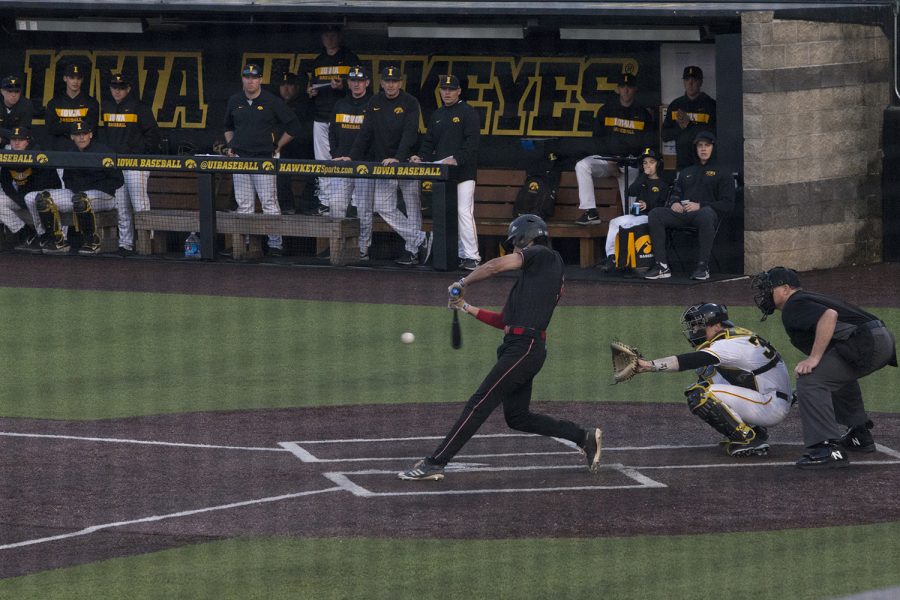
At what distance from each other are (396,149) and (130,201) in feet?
9.91

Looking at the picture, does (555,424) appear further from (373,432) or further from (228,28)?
(228,28)

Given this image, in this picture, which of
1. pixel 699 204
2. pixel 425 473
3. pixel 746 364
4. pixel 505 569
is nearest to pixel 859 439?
pixel 746 364

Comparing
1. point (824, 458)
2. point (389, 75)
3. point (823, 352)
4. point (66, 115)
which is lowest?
point (824, 458)

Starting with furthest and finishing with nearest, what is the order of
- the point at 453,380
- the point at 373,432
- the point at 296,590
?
the point at 453,380, the point at 373,432, the point at 296,590

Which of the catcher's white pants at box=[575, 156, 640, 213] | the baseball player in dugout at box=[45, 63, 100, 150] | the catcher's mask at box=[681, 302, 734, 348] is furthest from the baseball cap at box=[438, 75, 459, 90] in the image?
the catcher's mask at box=[681, 302, 734, 348]

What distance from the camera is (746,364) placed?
9.20 metres

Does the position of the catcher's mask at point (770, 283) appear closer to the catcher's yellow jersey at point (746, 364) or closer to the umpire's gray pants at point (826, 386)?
the catcher's yellow jersey at point (746, 364)

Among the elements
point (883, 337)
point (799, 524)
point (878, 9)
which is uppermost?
point (878, 9)

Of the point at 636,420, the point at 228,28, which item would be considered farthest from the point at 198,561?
the point at 228,28

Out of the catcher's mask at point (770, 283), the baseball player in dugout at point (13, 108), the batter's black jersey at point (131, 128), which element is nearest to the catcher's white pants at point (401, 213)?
the batter's black jersey at point (131, 128)

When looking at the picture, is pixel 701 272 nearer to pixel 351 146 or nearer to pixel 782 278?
pixel 351 146

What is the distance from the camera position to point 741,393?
918 centimetres

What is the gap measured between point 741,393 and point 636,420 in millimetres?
1358

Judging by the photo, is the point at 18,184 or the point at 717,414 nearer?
the point at 717,414
